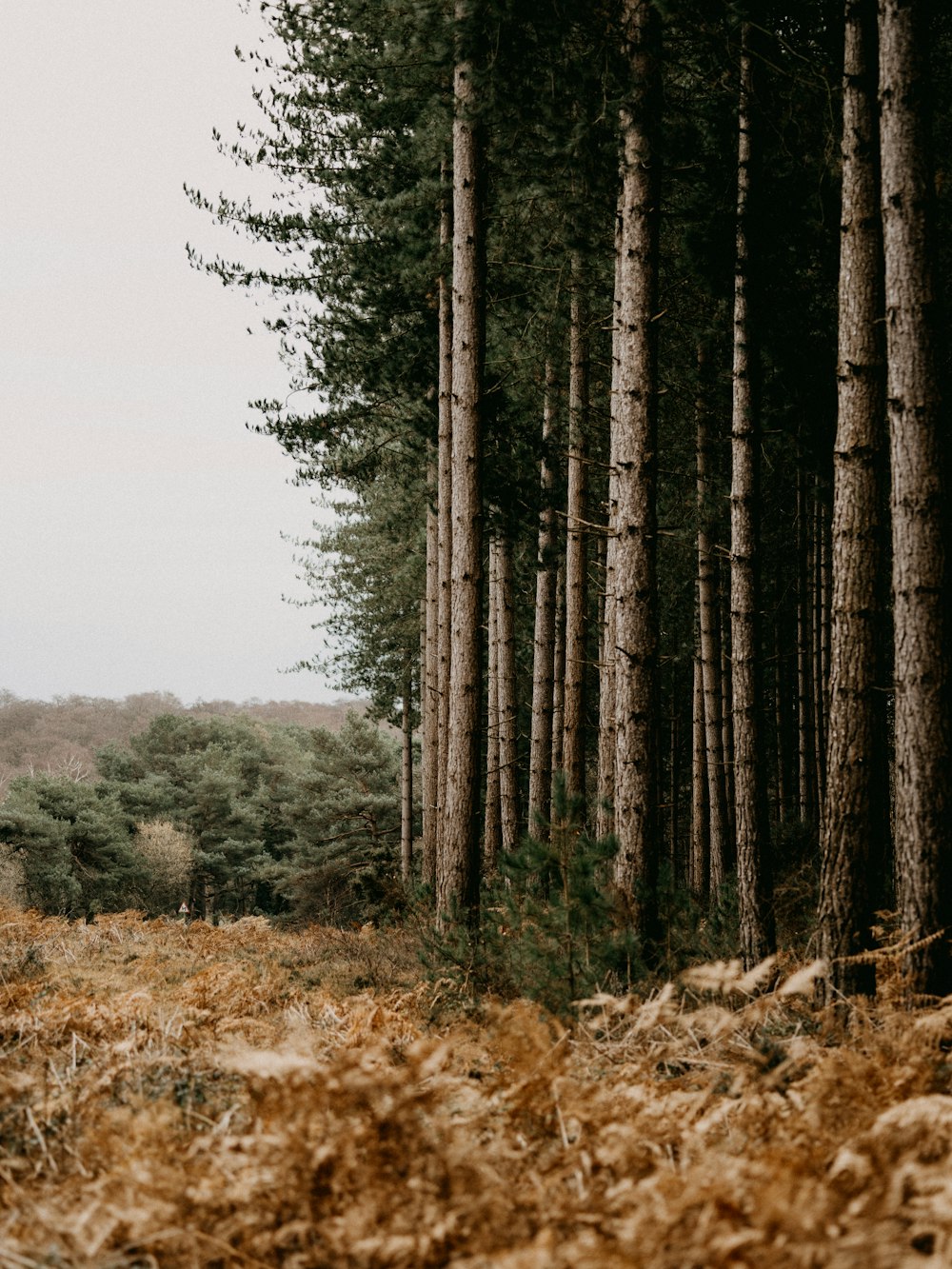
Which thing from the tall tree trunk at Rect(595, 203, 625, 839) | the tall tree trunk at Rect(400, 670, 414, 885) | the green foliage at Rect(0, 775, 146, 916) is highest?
the tall tree trunk at Rect(595, 203, 625, 839)

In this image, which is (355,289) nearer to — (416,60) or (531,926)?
(416,60)

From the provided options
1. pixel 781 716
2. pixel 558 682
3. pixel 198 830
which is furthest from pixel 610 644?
pixel 198 830

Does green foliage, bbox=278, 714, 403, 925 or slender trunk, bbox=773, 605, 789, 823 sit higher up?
slender trunk, bbox=773, 605, 789, 823

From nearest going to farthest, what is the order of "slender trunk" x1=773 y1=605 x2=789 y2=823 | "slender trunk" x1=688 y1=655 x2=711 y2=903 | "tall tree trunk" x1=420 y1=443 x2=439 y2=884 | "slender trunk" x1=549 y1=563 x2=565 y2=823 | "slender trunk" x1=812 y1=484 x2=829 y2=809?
"slender trunk" x1=812 y1=484 x2=829 y2=809
"tall tree trunk" x1=420 y1=443 x2=439 y2=884
"slender trunk" x1=688 y1=655 x2=711 y2=903
"slender trunk" x1=549 y1=563 x2=565 y2=823
"slender trunk" x1=773 y1=605 x2=789 y2=823

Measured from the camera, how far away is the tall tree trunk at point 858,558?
16.6 ft

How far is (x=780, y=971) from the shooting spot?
602 cm

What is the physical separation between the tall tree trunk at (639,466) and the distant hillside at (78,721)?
53.9m

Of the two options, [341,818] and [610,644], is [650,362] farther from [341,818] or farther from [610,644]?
[341,818]

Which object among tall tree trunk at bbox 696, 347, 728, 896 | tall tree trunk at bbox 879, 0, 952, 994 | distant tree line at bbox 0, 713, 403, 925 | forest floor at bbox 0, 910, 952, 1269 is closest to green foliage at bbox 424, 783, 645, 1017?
forest floor at bbox 0, 910, 952, 1269

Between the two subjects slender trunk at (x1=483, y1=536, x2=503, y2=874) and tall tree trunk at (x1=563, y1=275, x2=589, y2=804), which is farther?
slender trunk at (x1=483, y1=536, x2=503, y2=874)

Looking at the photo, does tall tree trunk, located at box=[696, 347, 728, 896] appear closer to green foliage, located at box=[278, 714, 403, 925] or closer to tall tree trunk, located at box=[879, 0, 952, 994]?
tall tree trunk, located at box=[879, 0, 952, 994]

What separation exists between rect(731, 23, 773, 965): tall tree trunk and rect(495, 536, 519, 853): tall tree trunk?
592cm

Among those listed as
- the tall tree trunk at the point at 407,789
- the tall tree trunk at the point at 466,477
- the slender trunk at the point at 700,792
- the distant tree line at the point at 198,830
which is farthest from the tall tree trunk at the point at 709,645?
the tall tree trunk at the point at 407,789

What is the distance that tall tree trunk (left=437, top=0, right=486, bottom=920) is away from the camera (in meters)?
8.78
